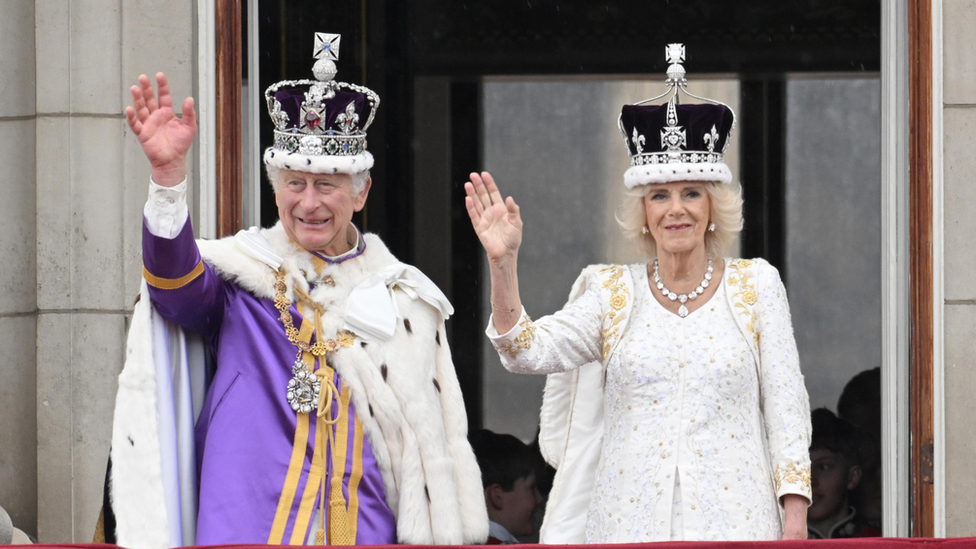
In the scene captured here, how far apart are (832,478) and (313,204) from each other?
3.10 metres

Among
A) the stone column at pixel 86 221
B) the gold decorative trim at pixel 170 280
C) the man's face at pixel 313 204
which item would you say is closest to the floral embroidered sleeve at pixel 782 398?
the man's face at pixel 313 204

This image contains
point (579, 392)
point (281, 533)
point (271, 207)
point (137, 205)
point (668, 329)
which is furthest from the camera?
point (271, 207)

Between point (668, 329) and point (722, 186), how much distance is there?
0.39 meters

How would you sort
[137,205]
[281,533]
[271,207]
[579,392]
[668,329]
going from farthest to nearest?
[271,207]
[137,205]
[579,392]
[668,329]
[281,533]

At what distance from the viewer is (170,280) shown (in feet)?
9.88

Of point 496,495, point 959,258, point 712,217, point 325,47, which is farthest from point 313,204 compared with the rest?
point 496,495

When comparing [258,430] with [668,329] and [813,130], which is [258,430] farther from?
[813,130]

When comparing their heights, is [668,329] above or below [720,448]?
above

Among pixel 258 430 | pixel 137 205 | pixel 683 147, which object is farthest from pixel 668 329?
pixel 137 205

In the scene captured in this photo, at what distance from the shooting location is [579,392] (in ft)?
11.5

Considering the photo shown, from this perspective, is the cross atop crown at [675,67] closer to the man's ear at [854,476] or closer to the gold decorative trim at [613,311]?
the gold decorative trim at [613,311]

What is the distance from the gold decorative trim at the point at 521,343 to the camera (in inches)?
123

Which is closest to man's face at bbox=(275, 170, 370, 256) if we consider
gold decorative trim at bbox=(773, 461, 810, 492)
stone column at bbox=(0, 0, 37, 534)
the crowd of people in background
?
gold decorative trim at bbox=(773, 461, 810, 492)

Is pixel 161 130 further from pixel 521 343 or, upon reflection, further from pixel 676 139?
pixel 676 139
